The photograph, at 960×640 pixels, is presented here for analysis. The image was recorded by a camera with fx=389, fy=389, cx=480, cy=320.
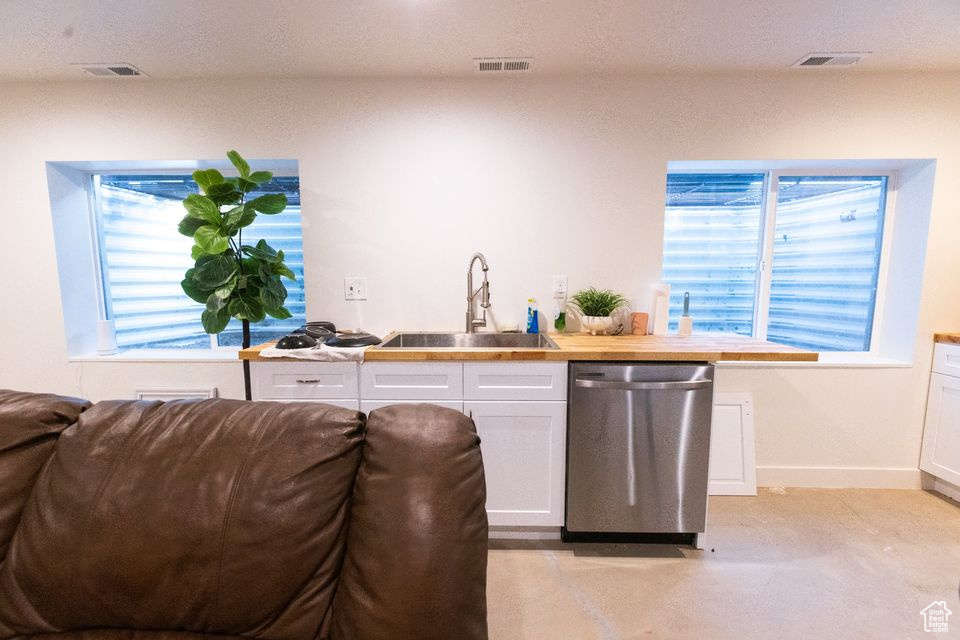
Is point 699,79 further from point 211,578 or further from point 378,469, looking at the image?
point 211,578

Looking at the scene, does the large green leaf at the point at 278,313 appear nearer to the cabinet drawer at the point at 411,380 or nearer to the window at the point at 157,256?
the window at the point at 157,256

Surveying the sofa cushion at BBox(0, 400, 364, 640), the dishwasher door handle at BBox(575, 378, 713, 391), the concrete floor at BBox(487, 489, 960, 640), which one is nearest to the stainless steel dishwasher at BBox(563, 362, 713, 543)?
the dishwasher door handle at BBox(575, 378, 713, 391)

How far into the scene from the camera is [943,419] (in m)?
2.21

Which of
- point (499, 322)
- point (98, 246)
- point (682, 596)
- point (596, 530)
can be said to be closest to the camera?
point (682, 596)

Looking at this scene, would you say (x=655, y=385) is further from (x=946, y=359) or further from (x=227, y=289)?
(x=227, y=289)

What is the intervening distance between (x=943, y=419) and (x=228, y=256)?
4.03m

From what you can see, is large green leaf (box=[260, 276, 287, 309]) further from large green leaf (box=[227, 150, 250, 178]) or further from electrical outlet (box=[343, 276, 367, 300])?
large green leaf (box=[227, 150, 250, 178])

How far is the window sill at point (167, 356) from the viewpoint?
7.99ft

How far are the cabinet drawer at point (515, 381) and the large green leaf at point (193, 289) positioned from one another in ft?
4.64

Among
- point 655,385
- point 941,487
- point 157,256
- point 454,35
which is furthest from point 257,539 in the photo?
point 941,487

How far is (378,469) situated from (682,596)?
1.54 m

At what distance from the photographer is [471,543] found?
28.7 inches

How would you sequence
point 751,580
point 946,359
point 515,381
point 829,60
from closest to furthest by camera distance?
point 751,580 < point 515,381 < point 829,60 < point 946,359

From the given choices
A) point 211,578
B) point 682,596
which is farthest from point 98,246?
point 682,596
